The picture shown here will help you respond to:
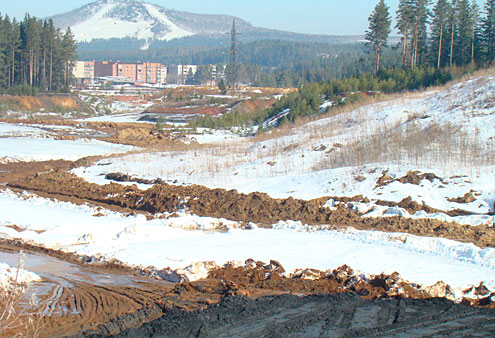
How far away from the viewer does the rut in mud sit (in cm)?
1234

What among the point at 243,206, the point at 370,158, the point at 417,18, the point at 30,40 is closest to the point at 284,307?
the point at 243,206

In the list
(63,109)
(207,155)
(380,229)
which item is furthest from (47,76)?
(380,229)

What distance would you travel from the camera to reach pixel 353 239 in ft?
39.0

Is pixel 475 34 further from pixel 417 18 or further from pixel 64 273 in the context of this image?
pixel 64 273

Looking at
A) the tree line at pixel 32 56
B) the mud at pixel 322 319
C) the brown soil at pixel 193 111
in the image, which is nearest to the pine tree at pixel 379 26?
the brown soil at pixel 193 111

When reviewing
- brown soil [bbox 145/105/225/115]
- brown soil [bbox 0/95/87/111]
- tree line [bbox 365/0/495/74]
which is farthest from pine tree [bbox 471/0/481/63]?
brown soil [bbox 0/95/87/111]

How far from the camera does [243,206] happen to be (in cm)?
1476

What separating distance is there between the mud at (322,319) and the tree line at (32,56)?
6310cm

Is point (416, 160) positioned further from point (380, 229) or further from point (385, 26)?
point (385, 26)

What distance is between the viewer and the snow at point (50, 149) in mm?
26625

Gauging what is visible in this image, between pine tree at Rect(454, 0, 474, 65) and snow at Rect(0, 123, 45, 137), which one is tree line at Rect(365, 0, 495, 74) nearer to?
pine tree at Rect(454, 0, 474, 65)

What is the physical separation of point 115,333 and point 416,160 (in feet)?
41.1

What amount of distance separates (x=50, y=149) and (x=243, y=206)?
17977mm

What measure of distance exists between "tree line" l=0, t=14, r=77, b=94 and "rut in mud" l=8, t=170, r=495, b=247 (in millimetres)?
52337
